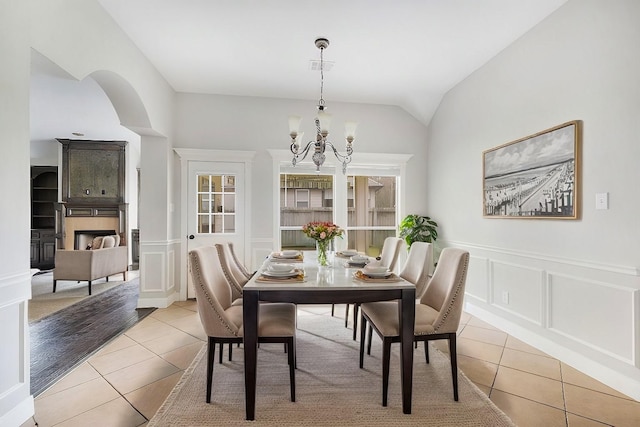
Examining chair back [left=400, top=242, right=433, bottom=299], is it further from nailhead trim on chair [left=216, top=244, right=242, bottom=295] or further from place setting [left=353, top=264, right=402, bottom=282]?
nailhead trim on chair [left=216, top=244, right=242, bottom=295]

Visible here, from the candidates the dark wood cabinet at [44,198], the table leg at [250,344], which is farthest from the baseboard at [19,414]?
the dark wood cabinet at [44,198]

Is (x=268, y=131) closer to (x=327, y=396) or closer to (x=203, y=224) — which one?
(x=203, y=224)

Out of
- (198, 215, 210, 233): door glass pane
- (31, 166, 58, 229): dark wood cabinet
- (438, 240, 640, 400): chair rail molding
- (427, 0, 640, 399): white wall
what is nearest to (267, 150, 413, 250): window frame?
(198, 215, 210, 233): door glass pane

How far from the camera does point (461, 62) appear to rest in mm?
3523

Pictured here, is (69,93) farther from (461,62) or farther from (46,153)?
(461,62)

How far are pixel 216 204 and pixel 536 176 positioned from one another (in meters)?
3.87

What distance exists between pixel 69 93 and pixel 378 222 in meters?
4.92

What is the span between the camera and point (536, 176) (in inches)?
113

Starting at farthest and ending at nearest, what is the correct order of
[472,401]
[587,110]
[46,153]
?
[46,153], [587,110], [472,401]

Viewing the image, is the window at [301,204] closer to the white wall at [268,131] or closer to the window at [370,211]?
the white wall at [268,131]

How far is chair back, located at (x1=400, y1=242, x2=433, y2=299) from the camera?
2.53m

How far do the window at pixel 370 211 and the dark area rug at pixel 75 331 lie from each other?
3.01 m

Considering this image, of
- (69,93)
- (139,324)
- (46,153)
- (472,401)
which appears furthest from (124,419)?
(46,153)

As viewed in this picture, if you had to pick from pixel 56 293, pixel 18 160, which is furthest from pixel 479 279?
pixel 56 293
